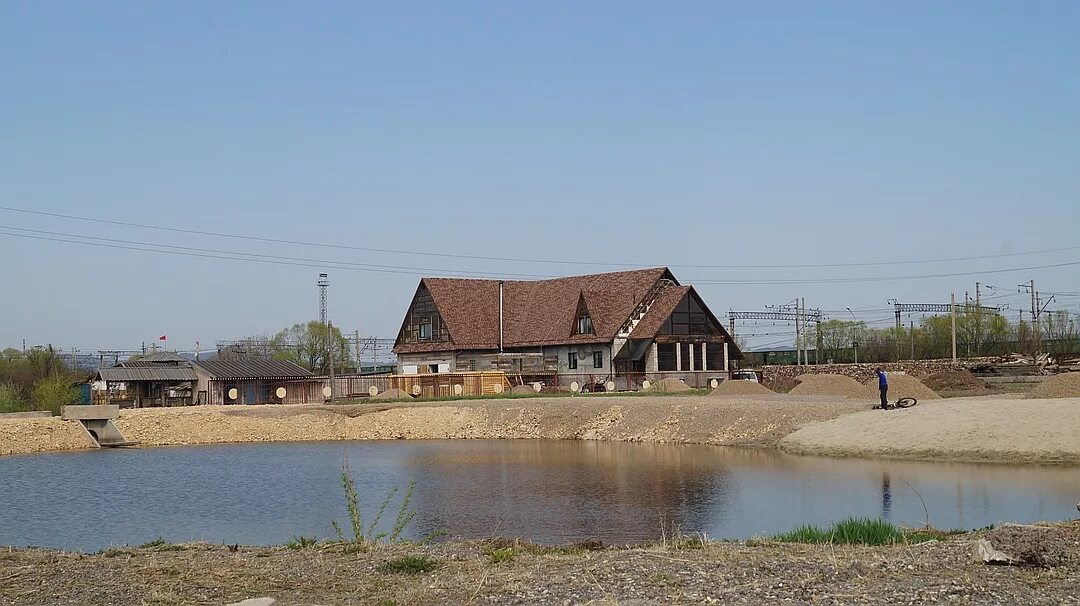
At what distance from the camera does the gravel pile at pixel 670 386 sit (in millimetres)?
60531

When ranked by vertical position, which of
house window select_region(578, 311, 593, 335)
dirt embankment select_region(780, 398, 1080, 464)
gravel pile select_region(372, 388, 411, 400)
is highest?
house window select_region(578, 311, 593, 335)

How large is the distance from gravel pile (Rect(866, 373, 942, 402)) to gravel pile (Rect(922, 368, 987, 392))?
3980 mm

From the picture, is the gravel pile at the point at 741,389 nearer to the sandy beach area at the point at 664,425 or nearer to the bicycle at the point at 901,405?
the sandy beach area at the point at 664,425

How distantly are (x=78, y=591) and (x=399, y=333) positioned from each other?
6566cm

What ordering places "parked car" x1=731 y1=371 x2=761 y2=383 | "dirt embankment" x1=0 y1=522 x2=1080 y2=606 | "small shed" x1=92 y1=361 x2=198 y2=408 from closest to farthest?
1. "dirt embankment" x1=0 y1=522 x2=1080 y2=606
2. "small shed" x1=92 y1=361 x2=198 y2=408
3. "parked car" x1=731 y1=371 x2=761 y2=383

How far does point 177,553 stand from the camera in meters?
15.0

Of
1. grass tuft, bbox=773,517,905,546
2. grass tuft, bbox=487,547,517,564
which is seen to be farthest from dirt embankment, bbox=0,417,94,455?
grass tuft, bbox=773,517,905,546

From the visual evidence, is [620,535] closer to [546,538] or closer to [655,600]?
[546,538]

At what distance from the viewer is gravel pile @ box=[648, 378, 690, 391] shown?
199 feet

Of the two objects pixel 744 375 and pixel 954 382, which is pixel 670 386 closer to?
pixel 744 375

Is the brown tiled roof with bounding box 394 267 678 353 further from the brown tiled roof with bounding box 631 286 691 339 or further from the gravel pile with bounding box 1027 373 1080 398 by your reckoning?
the gravel pile with bounding box 1027 373 1080 398

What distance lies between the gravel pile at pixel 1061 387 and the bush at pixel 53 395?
48251 millimetres

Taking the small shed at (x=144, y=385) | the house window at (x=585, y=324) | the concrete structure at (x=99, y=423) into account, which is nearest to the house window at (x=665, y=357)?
the house window at (x=585, y=324)

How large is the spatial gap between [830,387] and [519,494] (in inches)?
1284
